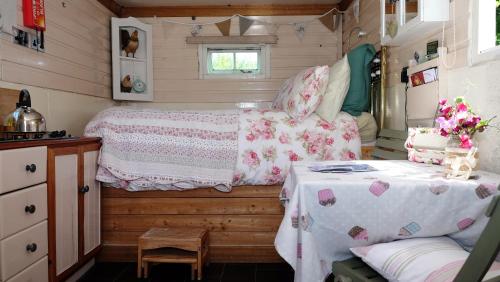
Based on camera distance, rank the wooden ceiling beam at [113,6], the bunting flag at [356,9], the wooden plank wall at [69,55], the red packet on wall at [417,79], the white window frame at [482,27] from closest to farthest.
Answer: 1. the white window frame at [482,27]
2. the red packet on wall at [417,79]
3. the wooden plank wall at [69,55]
4. the bunting flag at [356,9]
5. the wooden ceiling beam at [113,6]

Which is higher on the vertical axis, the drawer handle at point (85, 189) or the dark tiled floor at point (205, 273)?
the drawer handle at point (85, 189)

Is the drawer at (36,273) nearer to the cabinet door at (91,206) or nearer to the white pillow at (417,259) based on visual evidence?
the cabinet door at (91,206)

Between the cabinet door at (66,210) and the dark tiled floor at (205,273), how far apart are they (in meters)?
0.31

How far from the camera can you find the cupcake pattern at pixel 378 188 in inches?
53.9

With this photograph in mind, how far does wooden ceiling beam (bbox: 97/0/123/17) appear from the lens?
160 inches

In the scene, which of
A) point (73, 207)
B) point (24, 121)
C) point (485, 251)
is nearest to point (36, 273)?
point (73, 207)

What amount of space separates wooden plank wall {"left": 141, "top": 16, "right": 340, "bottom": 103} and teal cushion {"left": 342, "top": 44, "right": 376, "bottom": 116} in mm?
1390

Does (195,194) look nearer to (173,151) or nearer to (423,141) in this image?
(173,151)

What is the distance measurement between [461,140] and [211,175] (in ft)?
5.17

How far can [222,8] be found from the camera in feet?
14.5

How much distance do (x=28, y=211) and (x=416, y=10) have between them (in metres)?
2.11

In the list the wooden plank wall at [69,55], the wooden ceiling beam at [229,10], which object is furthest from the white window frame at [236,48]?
the wooden plank wall at [69,55]

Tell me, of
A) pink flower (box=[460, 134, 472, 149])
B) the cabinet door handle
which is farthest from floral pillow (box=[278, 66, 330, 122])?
the cabinet door handle

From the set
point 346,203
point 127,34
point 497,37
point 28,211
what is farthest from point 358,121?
point 127,34
